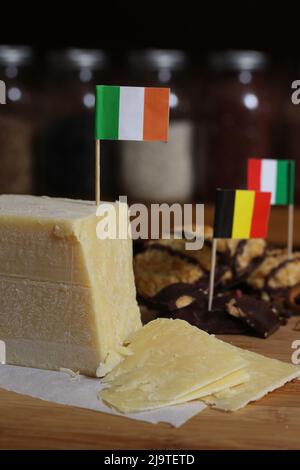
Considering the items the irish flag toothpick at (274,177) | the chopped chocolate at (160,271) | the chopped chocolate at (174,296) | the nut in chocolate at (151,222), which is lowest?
the chopped chocolate at (174,296)

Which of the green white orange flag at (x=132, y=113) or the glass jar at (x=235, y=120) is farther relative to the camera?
the glass jar at (x=235, y=120)

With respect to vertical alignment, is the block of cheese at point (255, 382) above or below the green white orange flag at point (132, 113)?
below

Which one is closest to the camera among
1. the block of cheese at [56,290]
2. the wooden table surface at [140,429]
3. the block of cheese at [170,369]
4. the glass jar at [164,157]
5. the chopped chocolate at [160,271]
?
the wooden table surface at [140,429]

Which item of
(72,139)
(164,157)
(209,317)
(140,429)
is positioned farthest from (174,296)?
(72,139)

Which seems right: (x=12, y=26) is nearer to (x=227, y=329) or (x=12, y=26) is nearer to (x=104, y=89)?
(x=104, y=89)

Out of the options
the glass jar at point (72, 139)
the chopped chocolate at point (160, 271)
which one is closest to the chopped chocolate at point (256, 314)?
the chopped chocolate at point (160, 271)

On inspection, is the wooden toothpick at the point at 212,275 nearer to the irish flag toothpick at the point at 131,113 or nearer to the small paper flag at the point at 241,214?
the small paper flag at the point at 241,214

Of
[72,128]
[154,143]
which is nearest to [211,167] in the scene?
[154,143]

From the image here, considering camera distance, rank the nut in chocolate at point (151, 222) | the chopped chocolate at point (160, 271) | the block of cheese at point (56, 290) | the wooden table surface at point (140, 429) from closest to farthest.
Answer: the wooden table surface at point (140, 429) < the block of cheese at point (56, 290) < the nut in chocolate at point (151, 222) < the chopped chocolate at point (160, 271)

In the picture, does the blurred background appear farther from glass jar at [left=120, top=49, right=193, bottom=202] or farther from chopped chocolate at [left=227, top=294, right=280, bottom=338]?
chopped chocolate at [left=227, top=294, right=280, bottom=338]
